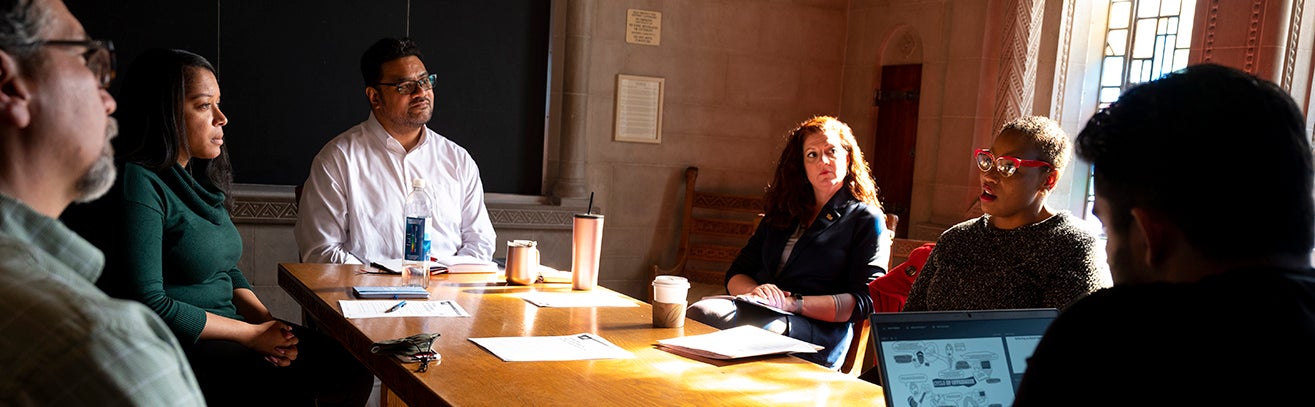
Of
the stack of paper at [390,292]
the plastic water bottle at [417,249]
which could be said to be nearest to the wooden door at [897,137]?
the plastic water bottle at [417,249]

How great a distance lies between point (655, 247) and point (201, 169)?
3495mm

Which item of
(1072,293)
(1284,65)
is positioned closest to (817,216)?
(1072,293)

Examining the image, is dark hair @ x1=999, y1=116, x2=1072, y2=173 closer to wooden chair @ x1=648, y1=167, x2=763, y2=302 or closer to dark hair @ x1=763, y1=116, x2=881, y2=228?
dark hair @ x1=763, y1=116, x2=881, y2=228

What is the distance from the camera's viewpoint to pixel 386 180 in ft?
10.9

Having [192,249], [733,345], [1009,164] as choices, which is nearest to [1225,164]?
[733,345]

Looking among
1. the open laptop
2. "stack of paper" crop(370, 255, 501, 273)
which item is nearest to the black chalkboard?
"stack of paper" crop(370, 255, 501, 273)

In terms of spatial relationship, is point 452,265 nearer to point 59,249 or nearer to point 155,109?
point 155,109

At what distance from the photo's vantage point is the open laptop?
1.30 metres

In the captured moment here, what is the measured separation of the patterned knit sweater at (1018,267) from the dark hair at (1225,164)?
1.35 metres

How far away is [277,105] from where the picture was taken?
4789 millimetres

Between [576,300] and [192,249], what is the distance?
3.10 feet

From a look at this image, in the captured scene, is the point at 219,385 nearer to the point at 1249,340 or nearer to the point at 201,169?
the point at 201,169

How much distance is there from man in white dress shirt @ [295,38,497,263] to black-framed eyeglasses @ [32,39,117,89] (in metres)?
2.18

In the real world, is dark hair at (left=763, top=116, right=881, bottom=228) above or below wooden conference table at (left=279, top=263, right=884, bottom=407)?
above
